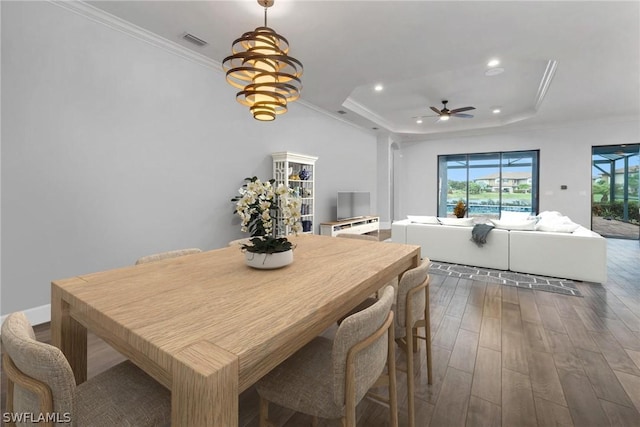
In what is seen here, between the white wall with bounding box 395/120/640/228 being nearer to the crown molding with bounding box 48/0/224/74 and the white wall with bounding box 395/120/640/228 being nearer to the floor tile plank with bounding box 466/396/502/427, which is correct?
the crown molding with bounding box 48/0/224/74

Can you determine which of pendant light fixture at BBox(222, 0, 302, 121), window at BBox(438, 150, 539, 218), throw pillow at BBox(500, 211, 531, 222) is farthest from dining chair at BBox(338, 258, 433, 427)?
window at BBox(438, 150, 539, 218)

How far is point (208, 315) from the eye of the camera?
0.94 m

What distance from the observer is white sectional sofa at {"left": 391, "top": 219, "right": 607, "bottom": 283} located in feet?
11.6

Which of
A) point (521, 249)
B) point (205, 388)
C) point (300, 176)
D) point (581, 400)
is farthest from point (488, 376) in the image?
point (300, 176)

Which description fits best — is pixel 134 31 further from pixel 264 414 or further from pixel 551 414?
pixel 551 414

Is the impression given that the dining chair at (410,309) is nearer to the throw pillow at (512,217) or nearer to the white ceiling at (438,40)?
the white ceiling at (438,40)

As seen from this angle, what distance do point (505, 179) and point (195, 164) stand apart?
8331 millimetres

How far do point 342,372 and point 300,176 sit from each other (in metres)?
4.08

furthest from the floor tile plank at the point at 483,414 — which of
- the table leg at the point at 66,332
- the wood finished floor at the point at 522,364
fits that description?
the table leg at the point at 66,332

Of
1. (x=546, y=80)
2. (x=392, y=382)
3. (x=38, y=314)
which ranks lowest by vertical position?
(x=38, y=314)

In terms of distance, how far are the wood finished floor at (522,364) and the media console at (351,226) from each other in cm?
264

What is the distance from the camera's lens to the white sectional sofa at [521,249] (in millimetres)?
3543

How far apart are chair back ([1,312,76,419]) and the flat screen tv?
5386mm

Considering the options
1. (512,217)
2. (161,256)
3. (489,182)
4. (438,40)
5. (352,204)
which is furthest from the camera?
(489,182)
